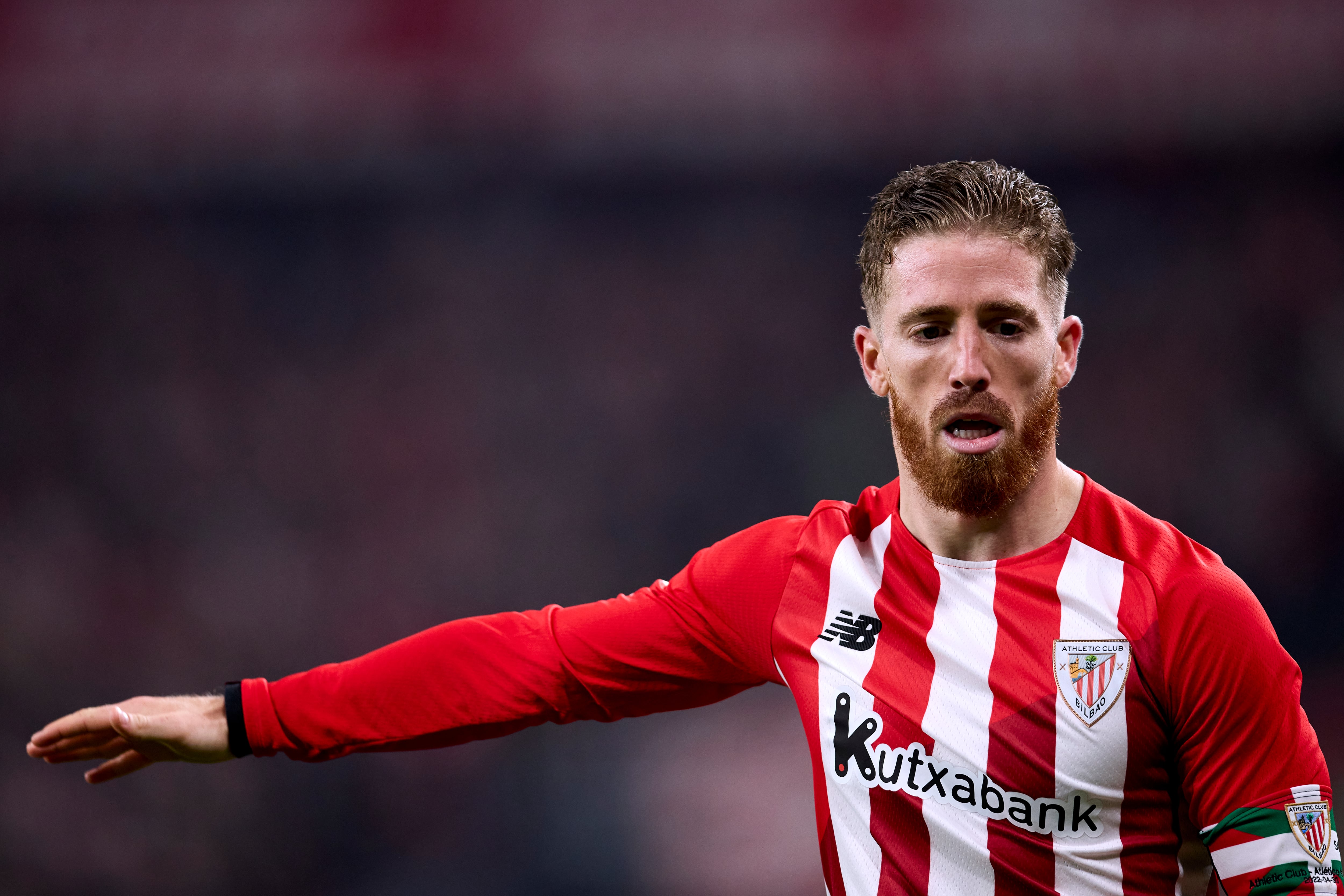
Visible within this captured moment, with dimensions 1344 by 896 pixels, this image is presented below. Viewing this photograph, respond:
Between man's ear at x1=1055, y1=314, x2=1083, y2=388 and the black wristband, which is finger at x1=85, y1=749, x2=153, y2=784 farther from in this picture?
man's ear at x1=1055, y1=314, x2=1083, y2=388

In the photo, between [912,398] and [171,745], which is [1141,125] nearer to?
[912,398]

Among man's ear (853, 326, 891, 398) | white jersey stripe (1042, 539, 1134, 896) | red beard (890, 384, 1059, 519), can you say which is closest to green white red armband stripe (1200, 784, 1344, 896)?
white jersey stripe (1042, 539, 1134, 896)

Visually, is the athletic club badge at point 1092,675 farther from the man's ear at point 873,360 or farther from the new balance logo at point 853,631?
the man's ear at point 873,360

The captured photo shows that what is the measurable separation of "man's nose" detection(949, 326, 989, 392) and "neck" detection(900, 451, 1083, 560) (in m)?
0.18

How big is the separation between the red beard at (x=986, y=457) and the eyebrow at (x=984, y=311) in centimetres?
12

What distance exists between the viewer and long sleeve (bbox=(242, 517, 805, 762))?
196cm

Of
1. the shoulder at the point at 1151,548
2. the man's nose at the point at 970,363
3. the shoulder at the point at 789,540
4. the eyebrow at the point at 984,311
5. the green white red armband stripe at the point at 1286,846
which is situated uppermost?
the eyebrow at the point at 984,311

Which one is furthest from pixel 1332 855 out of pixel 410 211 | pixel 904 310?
pixel 410 211

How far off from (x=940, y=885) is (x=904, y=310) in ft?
2.91

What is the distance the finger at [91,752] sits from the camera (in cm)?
197

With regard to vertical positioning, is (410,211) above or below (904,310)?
above

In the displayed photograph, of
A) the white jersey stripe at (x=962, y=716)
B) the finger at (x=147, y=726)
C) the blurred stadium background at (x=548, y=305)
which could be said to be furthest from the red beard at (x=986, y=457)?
the blurred stadium background at (x=548, y=305)

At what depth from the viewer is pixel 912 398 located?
173 cm

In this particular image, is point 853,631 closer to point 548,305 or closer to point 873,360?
point 873,360
